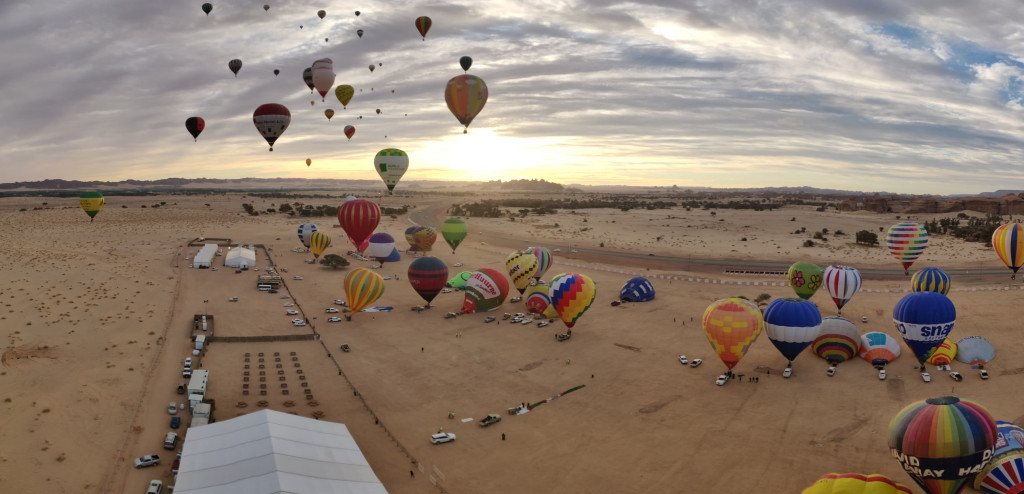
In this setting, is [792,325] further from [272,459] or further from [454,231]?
[454,231]

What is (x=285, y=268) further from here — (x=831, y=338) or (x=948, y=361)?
(x=948, y=361)

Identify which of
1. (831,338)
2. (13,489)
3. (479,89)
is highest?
(479,89)

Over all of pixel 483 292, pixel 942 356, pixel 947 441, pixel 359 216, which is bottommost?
pixel 942 356

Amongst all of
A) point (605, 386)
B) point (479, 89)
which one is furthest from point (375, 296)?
point (605, 386)

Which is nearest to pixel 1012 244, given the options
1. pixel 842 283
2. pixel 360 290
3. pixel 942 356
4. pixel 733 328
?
pixel 842 283

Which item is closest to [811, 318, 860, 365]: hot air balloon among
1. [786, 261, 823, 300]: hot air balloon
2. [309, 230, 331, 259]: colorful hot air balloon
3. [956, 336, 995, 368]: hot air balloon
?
[956, 336, 995, 368]: hot air balloon

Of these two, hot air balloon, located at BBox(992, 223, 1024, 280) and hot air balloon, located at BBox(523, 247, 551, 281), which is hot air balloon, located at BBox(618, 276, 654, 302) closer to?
hot air balloon, located at BBox(523, 247, 551, 281)
